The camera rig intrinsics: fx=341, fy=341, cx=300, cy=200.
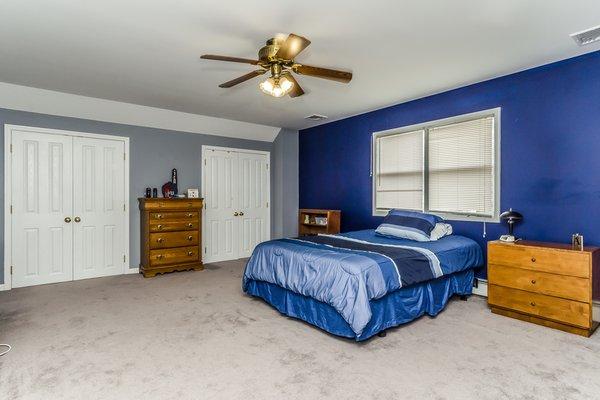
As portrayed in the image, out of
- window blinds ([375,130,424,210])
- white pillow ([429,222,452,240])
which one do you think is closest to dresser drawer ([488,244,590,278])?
white pillow ([429,222,452,240])

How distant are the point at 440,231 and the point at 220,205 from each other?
12.0ft

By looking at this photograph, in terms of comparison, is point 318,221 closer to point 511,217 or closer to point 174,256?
point 174,256

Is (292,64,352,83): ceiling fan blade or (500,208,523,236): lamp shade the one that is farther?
(500,208,523,236): lamp shade

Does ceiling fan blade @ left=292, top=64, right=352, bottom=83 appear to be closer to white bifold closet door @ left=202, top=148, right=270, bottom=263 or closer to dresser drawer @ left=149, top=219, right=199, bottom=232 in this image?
dresser drawer @ left=149, top=219, right=199, bottom=232

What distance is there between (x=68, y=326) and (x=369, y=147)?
427 centimetres

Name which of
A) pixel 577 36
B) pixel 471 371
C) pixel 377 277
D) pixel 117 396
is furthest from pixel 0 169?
pixel 577 36

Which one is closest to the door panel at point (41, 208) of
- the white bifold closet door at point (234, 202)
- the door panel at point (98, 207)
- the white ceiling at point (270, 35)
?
the door panel at point (98, 207)

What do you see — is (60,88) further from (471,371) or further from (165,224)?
(471,371)

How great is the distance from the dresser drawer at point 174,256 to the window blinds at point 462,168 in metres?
3.48

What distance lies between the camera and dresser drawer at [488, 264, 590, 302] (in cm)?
275

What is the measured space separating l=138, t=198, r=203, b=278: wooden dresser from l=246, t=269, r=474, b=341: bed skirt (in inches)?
75.0

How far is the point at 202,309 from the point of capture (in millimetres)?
3459

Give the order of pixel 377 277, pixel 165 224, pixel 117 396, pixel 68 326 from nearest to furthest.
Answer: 1. pixel 117 396
2. pixel 377 277
3. pixel 68 326
4. pixel 165 224

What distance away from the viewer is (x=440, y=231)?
155 inches
